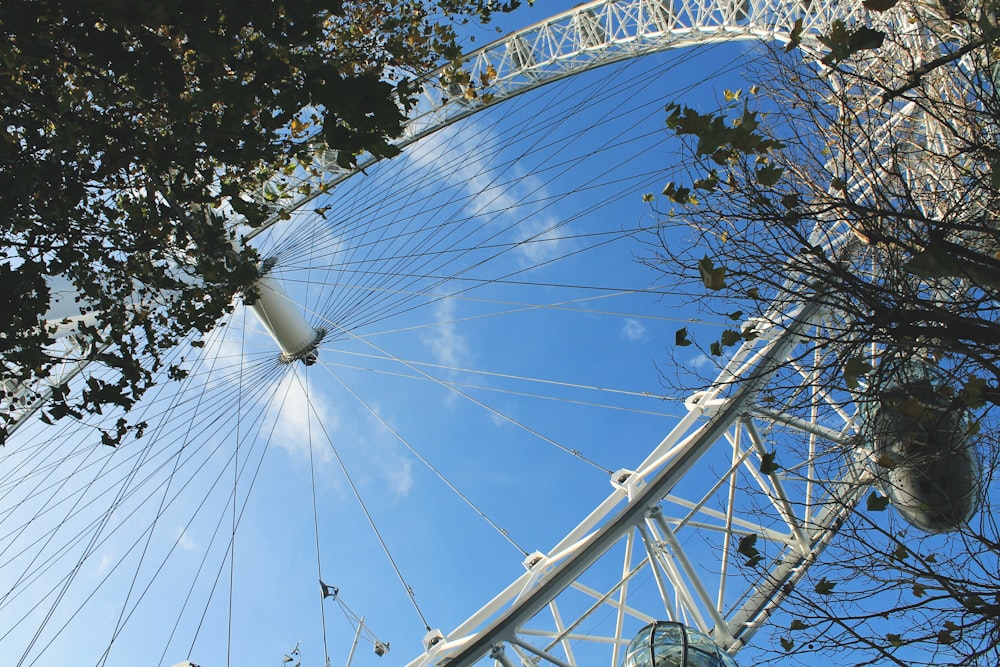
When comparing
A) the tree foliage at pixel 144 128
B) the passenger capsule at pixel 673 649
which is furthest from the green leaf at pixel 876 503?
the passenger capsule at pixel 673 649

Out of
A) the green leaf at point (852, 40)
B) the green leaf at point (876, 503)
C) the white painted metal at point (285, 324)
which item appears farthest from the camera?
the white painted metal at point (285, 324)

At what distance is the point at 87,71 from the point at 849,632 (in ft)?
20.7

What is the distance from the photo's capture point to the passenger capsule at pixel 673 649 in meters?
8.45

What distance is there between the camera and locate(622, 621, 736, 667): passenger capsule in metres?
8.45

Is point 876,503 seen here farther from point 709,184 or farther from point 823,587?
point 709,184

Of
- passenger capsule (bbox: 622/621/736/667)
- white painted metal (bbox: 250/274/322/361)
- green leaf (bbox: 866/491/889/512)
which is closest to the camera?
green leaf (bbox: 866/491/889/512)

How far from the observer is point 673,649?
856 centimetres

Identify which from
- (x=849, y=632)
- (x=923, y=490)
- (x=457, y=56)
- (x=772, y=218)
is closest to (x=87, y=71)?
(x=457, y=56)

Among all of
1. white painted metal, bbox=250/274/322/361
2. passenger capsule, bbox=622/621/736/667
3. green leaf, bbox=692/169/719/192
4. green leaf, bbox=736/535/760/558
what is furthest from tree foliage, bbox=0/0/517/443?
white painted metal, bbox=250/274/322/361

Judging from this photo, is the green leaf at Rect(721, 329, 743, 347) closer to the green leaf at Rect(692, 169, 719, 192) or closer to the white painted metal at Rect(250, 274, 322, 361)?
the green leaf at Rect(692, 169, 719, 192)

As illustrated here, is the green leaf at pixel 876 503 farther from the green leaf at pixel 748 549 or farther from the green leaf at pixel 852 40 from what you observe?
the green leaf at pixel 852 40

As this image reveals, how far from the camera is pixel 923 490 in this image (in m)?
9.33

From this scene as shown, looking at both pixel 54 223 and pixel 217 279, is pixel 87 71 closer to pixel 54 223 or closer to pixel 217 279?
pixel 54 223

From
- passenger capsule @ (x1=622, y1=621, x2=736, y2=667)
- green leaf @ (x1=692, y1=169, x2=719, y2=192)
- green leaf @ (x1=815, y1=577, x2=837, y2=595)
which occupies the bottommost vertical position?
passenger capsule @ (x1=622, y1=621, x2=736, y2=667)
